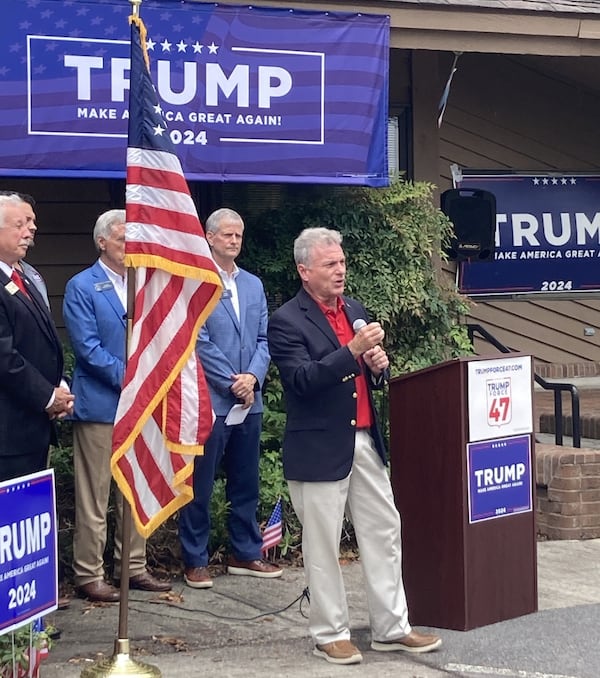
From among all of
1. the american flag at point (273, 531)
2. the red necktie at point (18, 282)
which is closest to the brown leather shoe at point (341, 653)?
the american flag at point (273, 531)

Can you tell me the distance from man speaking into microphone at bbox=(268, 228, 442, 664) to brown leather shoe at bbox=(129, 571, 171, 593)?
1.42 metres

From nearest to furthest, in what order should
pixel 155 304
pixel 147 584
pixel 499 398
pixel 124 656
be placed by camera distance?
pixel 124 656 → pixel 155 304 → pixel 499 398 → pixel 147 584

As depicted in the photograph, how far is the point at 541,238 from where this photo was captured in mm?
11250

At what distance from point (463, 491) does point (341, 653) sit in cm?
102

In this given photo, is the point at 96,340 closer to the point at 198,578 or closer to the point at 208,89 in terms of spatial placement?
the point at 198,578

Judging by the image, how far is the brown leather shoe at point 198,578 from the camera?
6.86 m

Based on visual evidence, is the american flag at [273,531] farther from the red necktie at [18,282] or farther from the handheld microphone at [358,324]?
the red necktie at [18,282]

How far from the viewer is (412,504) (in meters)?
6.18

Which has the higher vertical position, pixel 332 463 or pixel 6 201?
pixel 6 201

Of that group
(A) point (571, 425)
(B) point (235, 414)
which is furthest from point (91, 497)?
(A) point (571, 425)

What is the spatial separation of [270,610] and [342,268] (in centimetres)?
199

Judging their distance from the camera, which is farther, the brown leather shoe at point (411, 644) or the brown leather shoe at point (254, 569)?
the brown leather shoe at point (254, 569)

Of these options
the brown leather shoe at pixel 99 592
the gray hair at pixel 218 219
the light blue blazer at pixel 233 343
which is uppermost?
the gray hair at pixel 218 219

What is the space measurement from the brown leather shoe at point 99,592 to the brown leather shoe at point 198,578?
45 cm
